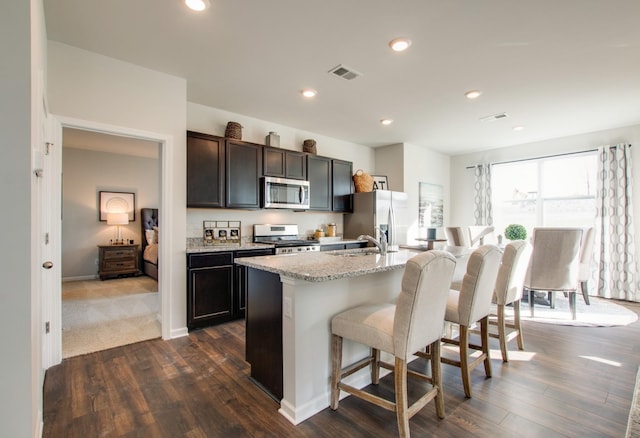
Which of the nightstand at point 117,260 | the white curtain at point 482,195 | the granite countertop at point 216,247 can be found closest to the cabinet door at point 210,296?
the granite countertop at point 216,247

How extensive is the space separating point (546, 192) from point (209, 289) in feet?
19.6

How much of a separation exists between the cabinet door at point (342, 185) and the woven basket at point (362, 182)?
0.14 metres

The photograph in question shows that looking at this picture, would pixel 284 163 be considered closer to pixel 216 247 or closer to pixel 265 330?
pixel 216 247

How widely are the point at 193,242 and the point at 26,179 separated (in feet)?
8.94

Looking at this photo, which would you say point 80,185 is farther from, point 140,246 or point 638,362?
point 638,362

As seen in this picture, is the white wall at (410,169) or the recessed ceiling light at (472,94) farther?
the white wall at (410,169)

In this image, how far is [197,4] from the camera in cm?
208

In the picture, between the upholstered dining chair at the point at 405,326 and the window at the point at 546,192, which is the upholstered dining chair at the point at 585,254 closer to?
the window at the point at 546,192

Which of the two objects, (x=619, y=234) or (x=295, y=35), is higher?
(x=295, y=35)

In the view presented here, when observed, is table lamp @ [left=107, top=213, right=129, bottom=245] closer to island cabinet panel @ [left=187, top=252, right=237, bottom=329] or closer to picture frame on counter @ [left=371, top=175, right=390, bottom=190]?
island cabinet panel @ [left=187, top=252, right=237, bottom=329]

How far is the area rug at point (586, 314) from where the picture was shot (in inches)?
142

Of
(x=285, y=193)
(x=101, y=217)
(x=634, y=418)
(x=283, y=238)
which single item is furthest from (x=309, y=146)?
(x=101, y=217)

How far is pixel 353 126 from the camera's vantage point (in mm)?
4797

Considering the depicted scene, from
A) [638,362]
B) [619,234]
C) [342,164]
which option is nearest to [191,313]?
[342,164]
